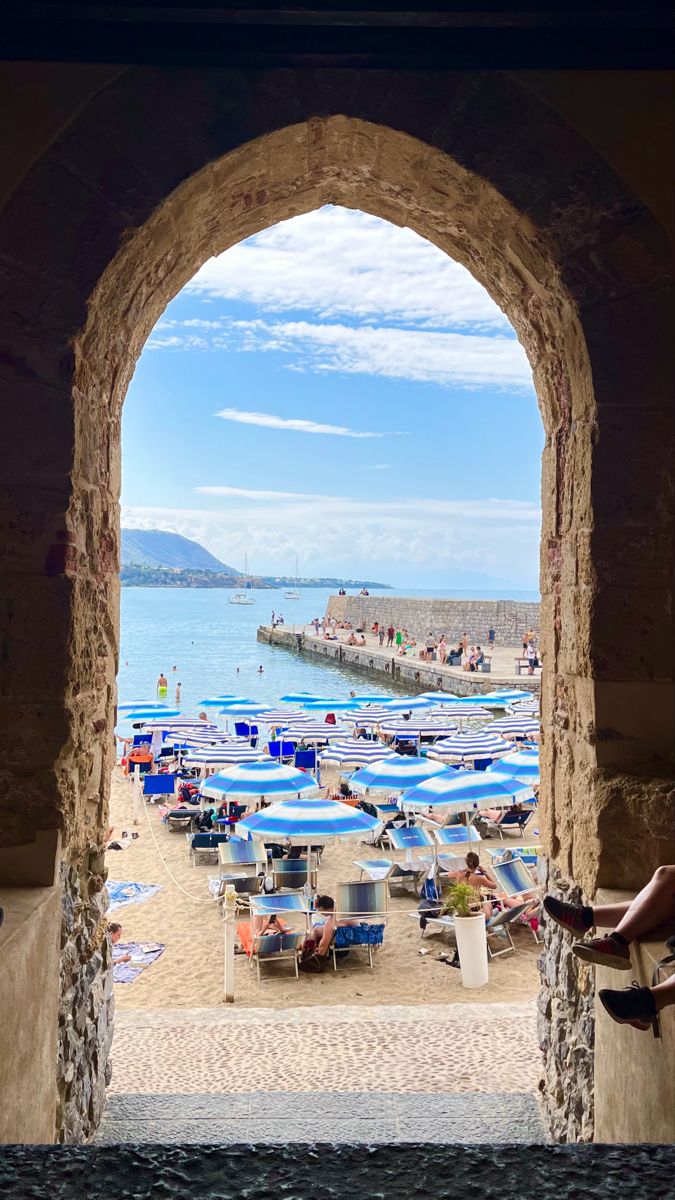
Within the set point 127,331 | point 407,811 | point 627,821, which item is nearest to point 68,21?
point 127,331

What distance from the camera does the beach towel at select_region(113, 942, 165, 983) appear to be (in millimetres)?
8227

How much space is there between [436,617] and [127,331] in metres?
38.8

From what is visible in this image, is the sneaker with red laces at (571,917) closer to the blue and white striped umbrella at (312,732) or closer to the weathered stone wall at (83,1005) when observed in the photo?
the weathered stone wall at (83,1005)

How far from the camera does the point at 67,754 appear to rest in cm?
330

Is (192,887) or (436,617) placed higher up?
(436,617)

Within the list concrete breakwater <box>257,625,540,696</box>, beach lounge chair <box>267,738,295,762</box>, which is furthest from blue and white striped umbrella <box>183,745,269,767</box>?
concrete breakwater <box>257,625,540,696</box>

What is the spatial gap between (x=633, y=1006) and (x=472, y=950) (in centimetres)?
583

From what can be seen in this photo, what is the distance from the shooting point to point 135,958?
862cm

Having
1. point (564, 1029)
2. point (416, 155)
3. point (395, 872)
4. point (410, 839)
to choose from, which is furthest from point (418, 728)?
point (416, 155)

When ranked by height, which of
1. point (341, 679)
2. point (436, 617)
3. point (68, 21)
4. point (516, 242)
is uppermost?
point (68, 21)

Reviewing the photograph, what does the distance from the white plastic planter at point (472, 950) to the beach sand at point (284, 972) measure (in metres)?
0.11

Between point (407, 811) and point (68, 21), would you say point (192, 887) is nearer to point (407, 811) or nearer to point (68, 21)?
point (407, 811)

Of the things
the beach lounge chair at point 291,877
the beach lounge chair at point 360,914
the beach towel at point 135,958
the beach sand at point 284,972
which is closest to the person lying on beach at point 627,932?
the beach sand at point 284,972

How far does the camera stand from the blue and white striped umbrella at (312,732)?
63.1ft
